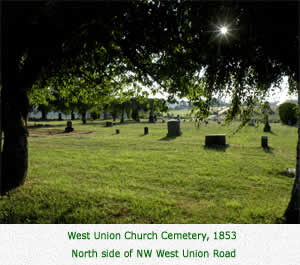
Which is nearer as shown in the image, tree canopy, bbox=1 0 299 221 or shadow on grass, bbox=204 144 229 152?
tree canopy, bbox=1 0 299 221

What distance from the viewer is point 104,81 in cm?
679

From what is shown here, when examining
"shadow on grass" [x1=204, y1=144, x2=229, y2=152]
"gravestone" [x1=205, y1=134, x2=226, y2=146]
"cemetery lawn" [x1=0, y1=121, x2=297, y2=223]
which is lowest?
"cemetery lawn" [x1=0, y1=121, x2=297, y2=223]

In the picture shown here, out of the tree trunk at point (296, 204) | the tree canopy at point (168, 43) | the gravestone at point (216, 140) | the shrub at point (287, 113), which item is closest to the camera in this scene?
the tree canopy at point (168, 43)

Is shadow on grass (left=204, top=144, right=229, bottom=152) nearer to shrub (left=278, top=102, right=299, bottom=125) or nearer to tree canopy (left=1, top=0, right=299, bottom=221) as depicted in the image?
tree canopy (left=1, top=0, right=299, bottom=221)

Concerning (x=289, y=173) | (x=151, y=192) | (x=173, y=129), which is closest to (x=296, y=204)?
(x=151, y=192)

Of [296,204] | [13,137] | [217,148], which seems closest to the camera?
[296,204]

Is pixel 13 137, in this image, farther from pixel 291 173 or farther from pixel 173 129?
pixel 173 129

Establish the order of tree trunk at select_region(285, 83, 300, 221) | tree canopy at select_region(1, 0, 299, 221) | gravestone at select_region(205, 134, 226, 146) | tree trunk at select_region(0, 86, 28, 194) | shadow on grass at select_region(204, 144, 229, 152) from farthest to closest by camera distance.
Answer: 1. gravestone at select_region(205, 134, 226, 146)
2. shadow on grass at select_region(204, 144, 229, 152)
3. tree trunk at select_region(0, 86, 28, 194)
4. tree trunk at select_region(285, 83, 300, 221)
5. tree canopy at select_region(1, 0, 299, 221)

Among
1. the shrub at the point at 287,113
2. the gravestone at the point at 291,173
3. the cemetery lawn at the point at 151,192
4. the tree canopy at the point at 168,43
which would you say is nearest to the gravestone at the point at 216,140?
the cemetery lawn at the point at 151,192

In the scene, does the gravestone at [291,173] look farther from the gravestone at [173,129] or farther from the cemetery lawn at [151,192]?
the gravestone at [173,129]

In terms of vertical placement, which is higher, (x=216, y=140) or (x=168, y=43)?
(x=168, y=43)

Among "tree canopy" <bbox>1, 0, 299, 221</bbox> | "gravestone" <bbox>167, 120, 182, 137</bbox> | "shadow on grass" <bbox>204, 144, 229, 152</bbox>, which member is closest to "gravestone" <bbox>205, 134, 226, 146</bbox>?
"shadow on grass" <bbox>204, 144, 229, 152</bbox>

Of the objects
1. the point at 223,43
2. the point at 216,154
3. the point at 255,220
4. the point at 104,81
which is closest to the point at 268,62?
the point at 223,43

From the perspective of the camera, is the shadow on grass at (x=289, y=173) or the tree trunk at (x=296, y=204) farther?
the shadow on grass at (x=289, y=173)
